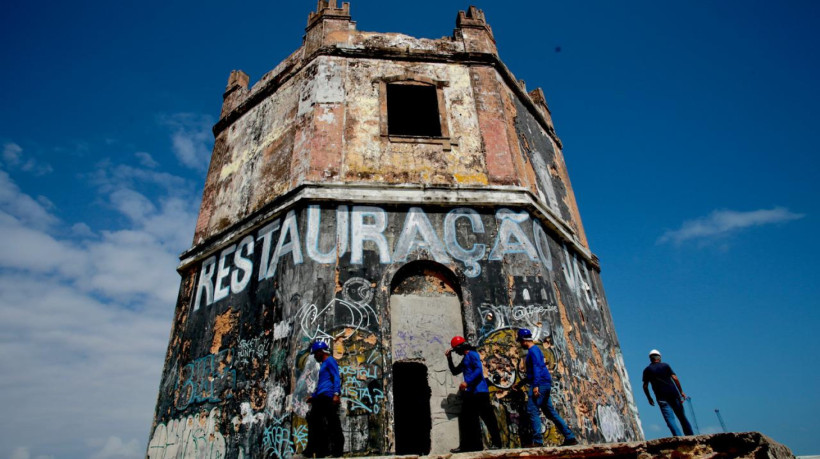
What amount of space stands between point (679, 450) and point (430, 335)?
4.16 meters

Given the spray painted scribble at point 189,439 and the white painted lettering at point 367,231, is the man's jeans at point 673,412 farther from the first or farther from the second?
the spray painted scribble at point 189,439

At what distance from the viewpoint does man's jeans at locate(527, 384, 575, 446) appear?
6664 millimetres

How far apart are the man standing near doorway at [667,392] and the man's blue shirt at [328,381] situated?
4889mm

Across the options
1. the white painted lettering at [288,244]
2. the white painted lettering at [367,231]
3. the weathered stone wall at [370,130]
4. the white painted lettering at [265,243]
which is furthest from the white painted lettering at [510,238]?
the white painted lettering at [265,243]

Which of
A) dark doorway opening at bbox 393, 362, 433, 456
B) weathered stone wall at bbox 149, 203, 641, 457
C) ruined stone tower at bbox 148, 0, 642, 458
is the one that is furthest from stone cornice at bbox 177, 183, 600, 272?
dark doorway opening at bbox 393, 362, 433, 456

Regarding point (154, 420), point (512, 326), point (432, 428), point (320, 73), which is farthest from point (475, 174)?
point (154, 420)

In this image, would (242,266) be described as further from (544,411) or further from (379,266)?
(544,411)

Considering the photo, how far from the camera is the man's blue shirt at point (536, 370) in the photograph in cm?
681

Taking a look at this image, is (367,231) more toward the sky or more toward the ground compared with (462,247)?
more toward the sky

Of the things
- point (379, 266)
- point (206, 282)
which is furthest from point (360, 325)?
point (206, 282)

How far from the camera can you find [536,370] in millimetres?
6848

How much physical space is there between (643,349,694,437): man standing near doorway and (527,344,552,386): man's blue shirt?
7.47 ft

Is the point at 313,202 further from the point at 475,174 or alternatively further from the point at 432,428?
the point at 432,428

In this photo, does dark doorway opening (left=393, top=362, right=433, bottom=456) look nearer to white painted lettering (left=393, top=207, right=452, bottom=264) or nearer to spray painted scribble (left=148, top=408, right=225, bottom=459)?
white painted lettering (left=393, top=207, right=452, bottom=264)
